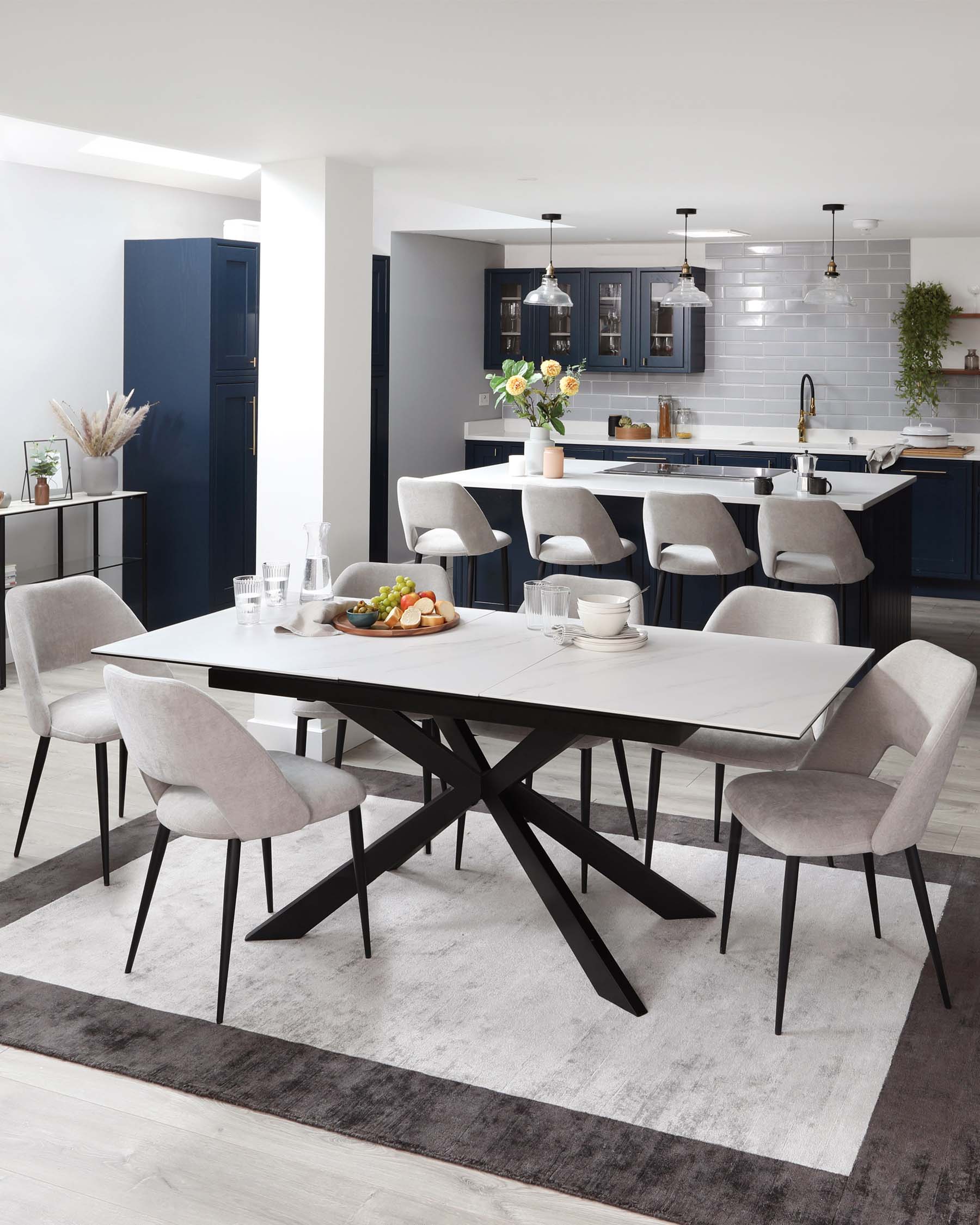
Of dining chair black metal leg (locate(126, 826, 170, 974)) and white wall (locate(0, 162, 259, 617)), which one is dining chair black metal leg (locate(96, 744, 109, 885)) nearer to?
dining chair black metal leg (locate(126, 826, 170, 974))

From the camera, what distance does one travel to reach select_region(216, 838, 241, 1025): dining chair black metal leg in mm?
2982

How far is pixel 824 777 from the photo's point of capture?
330cm

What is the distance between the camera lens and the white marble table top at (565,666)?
2.87 m

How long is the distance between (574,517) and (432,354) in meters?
3.76

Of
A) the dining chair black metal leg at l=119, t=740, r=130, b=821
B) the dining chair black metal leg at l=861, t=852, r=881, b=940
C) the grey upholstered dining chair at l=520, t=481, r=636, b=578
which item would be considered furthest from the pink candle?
the dining chair black metal leg at l=861, t=852, r=881, b=940

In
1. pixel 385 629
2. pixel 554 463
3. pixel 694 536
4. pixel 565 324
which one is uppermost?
pixel 565 324

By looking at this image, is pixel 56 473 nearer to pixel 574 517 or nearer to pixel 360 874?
pixel 574 517

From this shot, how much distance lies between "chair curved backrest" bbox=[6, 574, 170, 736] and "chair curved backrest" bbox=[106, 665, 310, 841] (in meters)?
0.88

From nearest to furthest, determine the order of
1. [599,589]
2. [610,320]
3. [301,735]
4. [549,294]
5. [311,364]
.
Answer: [301,735] → [599,589] → [311,364] → [549,294] → [610,320]

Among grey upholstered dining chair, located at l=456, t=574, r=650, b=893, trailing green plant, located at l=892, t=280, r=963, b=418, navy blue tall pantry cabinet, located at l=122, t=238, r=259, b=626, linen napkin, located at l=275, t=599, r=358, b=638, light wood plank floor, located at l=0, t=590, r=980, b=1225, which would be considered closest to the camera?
light wood plank floor, located at l=0, t=590, r=980, b=1225

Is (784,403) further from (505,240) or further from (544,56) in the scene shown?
(544,56)

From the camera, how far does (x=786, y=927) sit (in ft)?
9.65

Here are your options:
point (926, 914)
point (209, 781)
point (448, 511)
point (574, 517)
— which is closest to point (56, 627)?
point (209, 781)

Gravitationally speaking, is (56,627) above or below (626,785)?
above
